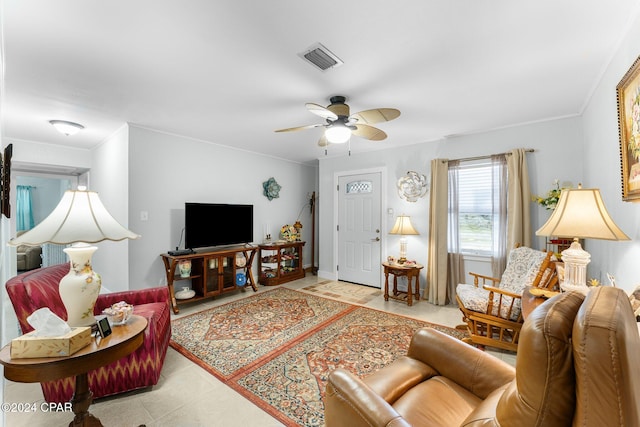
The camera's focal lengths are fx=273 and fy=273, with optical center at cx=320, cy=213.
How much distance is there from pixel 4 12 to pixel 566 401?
9.40 ft

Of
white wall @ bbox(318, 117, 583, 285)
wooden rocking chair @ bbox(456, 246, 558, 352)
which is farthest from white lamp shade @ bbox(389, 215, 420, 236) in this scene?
wooden rocking chair @ bbox(456, 246, 558, 352)

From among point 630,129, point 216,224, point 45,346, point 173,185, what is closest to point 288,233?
point 216,224

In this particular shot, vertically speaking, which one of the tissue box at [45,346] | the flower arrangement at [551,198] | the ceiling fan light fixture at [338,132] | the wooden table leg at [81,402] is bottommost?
the wooden table leg at [81,402]

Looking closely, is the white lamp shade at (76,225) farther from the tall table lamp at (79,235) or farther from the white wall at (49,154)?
the white wall at (49,154)

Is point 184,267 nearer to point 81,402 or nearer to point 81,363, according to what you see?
point 81,402

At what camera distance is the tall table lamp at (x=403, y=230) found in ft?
13.1

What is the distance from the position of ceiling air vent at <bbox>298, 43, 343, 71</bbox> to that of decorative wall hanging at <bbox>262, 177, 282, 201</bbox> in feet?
10.3

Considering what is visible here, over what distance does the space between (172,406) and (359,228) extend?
11.8ft

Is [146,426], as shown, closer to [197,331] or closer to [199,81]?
[197,331]

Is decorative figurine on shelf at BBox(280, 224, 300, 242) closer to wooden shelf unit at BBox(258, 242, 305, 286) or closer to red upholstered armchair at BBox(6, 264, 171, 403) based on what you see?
wooden shelf unit at BBox(258, 242, 305, 286)

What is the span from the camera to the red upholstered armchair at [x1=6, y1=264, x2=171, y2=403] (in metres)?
1.69

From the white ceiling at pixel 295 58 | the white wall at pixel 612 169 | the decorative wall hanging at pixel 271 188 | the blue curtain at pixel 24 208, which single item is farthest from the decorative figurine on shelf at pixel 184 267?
the blue curtain at pixel 24 208

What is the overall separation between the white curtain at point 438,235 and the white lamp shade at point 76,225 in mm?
3528

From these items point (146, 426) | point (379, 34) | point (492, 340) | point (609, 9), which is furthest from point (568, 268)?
point (146, 426)
